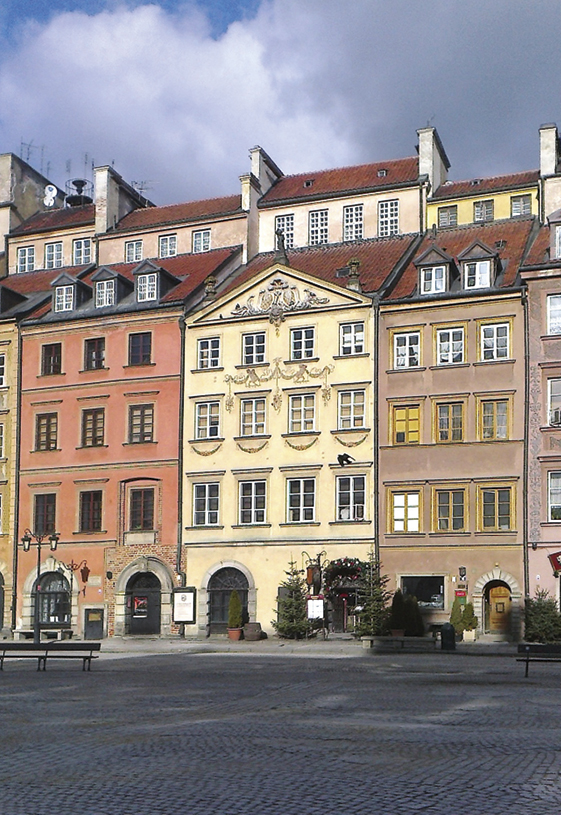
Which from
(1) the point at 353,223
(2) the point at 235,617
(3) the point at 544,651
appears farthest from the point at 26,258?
(3) the point at 544,651

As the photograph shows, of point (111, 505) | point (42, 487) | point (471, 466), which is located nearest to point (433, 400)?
point (471, 466)

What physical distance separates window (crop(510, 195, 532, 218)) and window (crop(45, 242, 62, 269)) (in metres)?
24.1

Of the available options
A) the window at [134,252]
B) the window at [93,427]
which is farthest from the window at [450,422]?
the window at [134,252]

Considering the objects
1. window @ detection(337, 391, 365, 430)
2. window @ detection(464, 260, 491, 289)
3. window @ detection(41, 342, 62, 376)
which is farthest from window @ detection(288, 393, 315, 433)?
window @ detection(41, 342, 62, 376)

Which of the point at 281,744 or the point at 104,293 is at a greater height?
the point at 104,293

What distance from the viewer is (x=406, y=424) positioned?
4691cm

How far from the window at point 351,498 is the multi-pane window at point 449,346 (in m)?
5.88

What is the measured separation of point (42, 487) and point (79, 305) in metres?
8.94

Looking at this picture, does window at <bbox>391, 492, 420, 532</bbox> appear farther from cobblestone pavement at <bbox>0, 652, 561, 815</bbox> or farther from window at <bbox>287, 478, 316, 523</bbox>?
cobblestone pavement at <bbox>0, 652, 561, 815</bbox>

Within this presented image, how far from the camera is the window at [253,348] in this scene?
5016 cm

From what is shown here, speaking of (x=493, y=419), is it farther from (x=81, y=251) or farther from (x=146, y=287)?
(x=81, y=251)

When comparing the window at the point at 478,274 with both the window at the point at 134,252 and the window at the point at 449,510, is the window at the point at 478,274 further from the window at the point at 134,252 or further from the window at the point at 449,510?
the window at the point at 134,252

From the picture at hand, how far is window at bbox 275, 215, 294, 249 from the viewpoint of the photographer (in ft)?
186

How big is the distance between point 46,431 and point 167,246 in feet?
38.8
